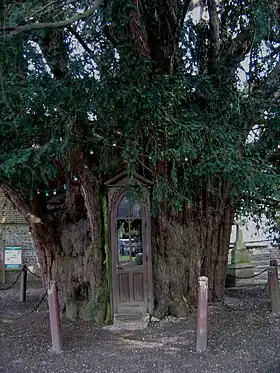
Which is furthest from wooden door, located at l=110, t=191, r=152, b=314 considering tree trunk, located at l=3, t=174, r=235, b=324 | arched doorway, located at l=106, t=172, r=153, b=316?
tree trunk, located at l=3, t=174, r=235, b=324

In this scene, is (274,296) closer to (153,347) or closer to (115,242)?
(153,347)

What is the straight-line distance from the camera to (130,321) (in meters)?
7.58

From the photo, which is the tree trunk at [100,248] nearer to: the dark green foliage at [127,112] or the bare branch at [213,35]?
the dark green foliage at [127,112]

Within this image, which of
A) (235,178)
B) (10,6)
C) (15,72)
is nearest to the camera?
(10,6)

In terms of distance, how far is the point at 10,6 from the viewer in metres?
5.69

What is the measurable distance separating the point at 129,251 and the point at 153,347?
1.94m

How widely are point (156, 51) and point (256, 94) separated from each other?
1944mm

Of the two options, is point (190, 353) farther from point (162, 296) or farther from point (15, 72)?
point (15, 72)

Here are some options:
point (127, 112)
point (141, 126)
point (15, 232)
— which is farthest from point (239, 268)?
point (15, 232)

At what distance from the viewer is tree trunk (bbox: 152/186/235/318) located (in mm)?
8000

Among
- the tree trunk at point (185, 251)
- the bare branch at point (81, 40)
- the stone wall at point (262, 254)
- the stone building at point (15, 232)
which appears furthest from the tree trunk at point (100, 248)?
the stone building at point (15, 232)

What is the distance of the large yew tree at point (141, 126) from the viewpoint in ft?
20.7

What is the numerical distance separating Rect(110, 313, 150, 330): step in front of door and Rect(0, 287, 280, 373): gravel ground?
0.19 meters

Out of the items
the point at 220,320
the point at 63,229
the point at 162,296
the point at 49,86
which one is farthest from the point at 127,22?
the point at 220,320
